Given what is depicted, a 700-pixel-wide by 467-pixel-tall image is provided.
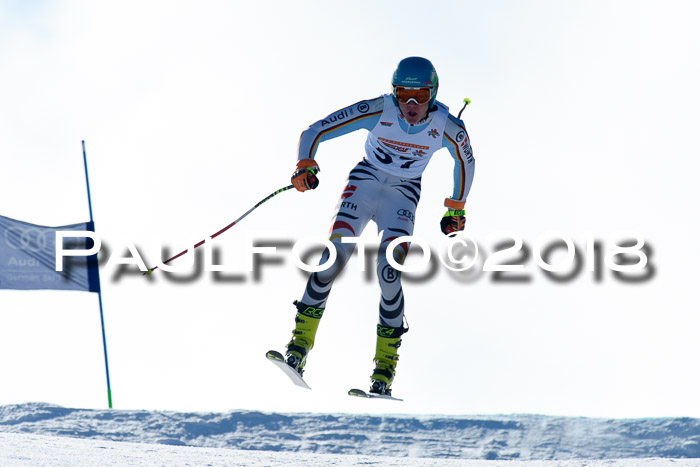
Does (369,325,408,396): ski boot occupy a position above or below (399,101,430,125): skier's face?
below

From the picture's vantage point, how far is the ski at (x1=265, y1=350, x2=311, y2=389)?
275 inches

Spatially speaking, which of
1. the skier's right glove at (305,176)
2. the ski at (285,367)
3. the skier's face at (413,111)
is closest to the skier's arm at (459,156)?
the skier's face at (413,111)

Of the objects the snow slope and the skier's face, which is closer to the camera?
the skier's face

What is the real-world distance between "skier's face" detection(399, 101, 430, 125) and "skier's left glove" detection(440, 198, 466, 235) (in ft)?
3.25

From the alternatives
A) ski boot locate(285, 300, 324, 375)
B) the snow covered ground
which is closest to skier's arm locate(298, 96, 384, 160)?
ski boot locate(285, 300, 324, 375)

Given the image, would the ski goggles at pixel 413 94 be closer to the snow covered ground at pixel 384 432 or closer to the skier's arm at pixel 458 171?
the skier's arm at pixel 458 171

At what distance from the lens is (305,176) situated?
290 inches

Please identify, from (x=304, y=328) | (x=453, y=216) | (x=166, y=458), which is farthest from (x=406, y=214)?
(x=166, y=458)

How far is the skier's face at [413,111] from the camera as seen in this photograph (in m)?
7.43

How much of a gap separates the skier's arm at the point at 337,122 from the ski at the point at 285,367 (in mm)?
1701

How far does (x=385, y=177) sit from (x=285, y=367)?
6.30 feet

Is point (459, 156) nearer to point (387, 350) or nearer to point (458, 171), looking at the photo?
point (458, 171)

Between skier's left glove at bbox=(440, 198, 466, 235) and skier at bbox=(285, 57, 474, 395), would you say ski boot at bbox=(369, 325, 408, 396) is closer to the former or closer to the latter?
skier at bbox=(285, 57, 474, 395)

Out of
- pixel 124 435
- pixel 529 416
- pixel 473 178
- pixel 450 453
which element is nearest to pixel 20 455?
pixel 473 178
